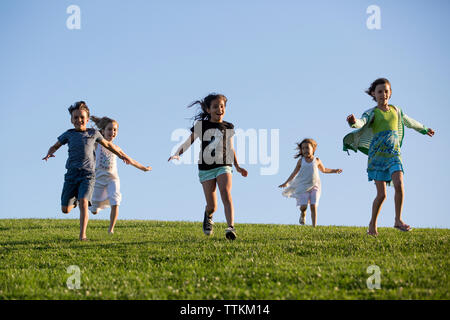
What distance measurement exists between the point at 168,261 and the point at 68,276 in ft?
5.64

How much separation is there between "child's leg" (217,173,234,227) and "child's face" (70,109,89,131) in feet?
12.1

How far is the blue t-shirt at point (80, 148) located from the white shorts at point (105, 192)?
68.1 inches

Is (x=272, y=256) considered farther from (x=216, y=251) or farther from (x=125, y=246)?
(x=125, y=246)

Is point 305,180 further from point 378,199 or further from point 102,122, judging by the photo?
point 102,122

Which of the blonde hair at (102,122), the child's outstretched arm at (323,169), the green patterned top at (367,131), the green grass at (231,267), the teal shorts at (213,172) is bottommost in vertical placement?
the green grass at (231,267)

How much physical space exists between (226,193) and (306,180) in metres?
6.38

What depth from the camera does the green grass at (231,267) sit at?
617 cm

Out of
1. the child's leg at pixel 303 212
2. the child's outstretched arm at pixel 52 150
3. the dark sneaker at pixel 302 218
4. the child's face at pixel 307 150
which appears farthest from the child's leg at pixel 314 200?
the child's outstretched arm at pixel 52 150

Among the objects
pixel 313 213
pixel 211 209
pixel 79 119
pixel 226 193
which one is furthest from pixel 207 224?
pixel 313 213

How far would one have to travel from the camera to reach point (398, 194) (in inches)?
417

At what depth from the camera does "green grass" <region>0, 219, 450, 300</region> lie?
6.17 meters

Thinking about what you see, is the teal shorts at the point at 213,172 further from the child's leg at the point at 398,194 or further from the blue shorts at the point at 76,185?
the child's leg at the point at 398,194

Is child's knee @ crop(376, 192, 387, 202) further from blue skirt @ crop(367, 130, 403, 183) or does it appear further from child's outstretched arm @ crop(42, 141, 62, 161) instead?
child's outstretched arm @ crop(42, 141, 62, 161)

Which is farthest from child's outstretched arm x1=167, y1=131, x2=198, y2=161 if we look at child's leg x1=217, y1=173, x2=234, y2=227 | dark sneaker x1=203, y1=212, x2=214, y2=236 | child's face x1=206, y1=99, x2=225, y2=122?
dark sneaker x1=203, y1=212, x2=214, y2=236
